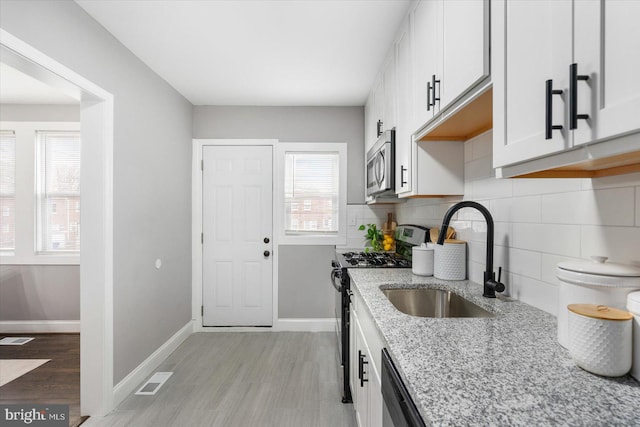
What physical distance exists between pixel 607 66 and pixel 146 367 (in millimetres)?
3197

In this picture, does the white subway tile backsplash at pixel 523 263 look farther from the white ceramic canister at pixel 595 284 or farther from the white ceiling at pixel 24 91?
the white ceiling at pixel 24 91

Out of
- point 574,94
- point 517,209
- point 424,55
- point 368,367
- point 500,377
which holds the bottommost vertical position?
point 368,367

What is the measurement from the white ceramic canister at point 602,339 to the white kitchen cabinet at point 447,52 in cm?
73

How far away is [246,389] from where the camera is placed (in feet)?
7.91

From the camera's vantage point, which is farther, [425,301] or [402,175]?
[402,175]

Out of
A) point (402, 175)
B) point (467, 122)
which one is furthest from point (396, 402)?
point (402, 175)

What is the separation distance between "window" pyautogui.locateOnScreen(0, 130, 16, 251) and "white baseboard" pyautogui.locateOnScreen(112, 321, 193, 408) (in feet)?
7.11

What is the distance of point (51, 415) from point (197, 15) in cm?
269

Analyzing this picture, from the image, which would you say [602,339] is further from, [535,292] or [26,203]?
[26,203]

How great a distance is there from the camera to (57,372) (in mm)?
2631

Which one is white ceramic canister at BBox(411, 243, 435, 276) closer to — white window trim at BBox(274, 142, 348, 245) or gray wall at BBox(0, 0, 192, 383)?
white window trim at BBox(274, 142, 348, 245)

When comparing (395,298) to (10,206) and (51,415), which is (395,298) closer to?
(51,415)

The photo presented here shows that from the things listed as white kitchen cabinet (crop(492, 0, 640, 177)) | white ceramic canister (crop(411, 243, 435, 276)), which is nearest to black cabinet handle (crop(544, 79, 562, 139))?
white kitchen cabinet (crop(492, 0, 640, 177))

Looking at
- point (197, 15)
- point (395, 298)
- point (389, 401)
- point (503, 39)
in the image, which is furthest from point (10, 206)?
point (503, 39)
